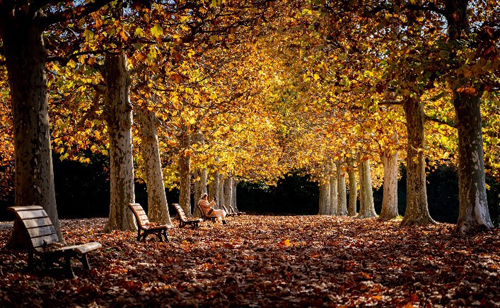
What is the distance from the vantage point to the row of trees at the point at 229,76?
876 centimetres

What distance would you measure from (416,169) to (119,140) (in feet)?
34.0

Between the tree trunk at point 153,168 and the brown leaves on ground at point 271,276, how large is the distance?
574 cm

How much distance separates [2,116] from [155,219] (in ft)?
22.6

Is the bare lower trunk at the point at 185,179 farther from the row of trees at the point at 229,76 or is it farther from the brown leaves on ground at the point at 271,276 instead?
the brown leaves on ground at the point at 271,276

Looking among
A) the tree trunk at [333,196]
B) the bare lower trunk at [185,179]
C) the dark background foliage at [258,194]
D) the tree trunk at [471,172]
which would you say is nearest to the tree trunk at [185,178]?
→ the bare lower trunk at [185,179]

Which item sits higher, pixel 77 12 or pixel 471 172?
pixel 77 12

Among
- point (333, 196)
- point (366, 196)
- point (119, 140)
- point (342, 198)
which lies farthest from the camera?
point (333, 196)

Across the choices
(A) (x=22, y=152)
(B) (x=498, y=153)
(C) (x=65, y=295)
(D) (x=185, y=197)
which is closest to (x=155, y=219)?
(D) (x=185, y=197)

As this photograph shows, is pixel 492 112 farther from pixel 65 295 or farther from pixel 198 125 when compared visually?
pixel 65 295

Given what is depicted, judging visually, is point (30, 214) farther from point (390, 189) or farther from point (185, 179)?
point (390, 189)

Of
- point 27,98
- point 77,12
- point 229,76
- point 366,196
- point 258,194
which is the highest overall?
point 229,76

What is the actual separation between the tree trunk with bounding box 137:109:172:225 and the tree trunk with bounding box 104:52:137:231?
329cm

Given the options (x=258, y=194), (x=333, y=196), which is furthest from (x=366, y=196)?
(x=258, y=194)

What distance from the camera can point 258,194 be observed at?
5025cm
